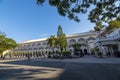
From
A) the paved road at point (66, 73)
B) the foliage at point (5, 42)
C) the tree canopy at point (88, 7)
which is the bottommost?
the paved road at point (66, 73)

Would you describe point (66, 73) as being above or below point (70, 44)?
below

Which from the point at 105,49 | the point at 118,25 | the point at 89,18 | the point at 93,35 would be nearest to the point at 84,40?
the point at 93,35

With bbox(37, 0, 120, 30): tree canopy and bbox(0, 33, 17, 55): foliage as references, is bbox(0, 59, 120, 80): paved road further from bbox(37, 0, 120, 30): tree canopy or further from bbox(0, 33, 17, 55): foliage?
bbox(0, 33, 17, 55): foliage

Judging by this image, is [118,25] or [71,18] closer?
[71,18]

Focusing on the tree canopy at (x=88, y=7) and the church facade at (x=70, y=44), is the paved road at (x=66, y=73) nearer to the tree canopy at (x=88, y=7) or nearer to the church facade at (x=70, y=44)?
the tree canopy at (x=88, y=7)

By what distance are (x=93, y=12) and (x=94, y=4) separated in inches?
40.5

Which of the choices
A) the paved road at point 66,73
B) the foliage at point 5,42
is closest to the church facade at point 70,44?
the foliage at point 5,42

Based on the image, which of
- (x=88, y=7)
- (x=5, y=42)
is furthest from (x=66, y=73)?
(x=5, y=42)

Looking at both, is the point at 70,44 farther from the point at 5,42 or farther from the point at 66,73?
the point at 66,73

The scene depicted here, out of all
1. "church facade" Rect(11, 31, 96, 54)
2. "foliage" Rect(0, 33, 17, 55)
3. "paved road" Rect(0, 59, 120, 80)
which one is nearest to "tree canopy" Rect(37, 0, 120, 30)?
"paved road" Rect(0, 59, 120, 80)

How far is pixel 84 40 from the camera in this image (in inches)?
2911

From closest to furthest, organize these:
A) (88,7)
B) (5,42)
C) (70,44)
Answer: (88,7), (5,42), (70,44)

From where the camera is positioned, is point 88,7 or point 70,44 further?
point 70,44

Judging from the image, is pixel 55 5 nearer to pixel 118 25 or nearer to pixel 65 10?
pixel 65 10
